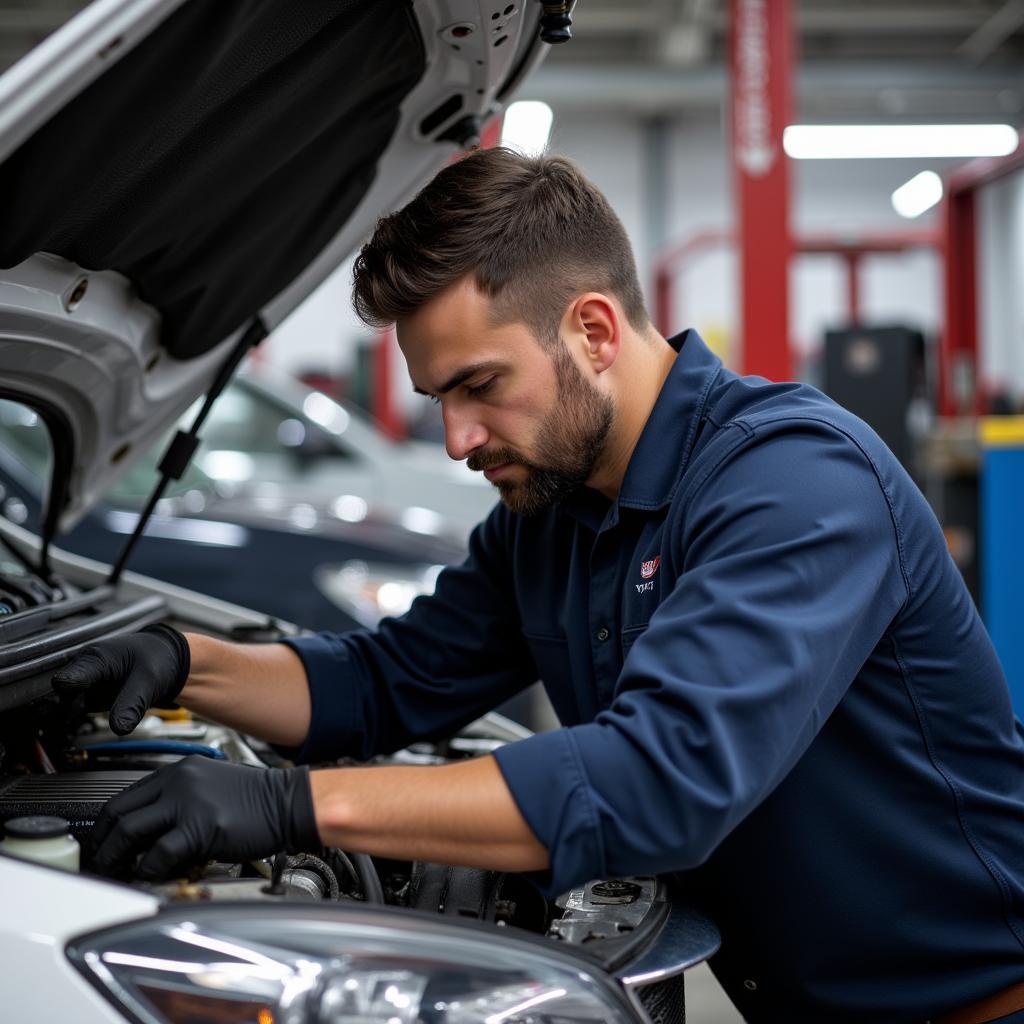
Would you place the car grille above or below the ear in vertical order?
below

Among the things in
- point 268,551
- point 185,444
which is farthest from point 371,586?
point 185,444

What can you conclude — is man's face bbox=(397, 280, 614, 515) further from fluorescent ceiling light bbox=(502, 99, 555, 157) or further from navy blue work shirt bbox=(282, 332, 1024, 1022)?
fluorescent ceiling light bbox=(502, 99, 555, 157)

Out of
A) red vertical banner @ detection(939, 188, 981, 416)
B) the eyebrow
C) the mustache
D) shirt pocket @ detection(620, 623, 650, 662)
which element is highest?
red vertical banner @ detection(939, 188, 981, 416)

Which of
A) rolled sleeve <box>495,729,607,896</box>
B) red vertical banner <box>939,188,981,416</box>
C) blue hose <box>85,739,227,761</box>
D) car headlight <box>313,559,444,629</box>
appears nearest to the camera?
rolled sleeve <box>495,729,607,896</box>

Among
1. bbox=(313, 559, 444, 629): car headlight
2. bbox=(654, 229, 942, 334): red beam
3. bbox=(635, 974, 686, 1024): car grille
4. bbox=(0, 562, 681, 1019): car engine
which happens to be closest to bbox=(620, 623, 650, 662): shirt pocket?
bbox=(0, 562, 681, 1019): car engine

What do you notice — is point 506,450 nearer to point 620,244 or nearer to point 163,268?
point 620,244

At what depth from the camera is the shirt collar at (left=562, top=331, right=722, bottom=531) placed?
4.47ft

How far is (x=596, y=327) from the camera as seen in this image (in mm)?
1352

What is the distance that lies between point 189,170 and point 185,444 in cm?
57

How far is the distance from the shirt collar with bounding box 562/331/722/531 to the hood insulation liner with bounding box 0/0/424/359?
0.54 metres

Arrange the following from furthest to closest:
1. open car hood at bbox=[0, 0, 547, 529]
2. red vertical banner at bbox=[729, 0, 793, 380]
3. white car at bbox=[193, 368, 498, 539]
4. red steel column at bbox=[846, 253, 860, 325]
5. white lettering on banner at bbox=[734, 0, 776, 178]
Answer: red steel column at bbox=[846, 253, 860, 325]
white lettering on banner at bbox=[734, 0, 776, 178]
red vertical banner at bbox=[729, 0, 793, 380]
white car at bbox=[193, 368, 498, 539]
open car hood at bbox=[0, 0, 547, 529]

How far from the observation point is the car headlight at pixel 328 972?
86cm

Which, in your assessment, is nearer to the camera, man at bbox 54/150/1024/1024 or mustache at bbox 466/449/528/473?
man at bbox 54/150/1024/1024

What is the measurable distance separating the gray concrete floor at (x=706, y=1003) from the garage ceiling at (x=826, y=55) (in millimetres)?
10102
